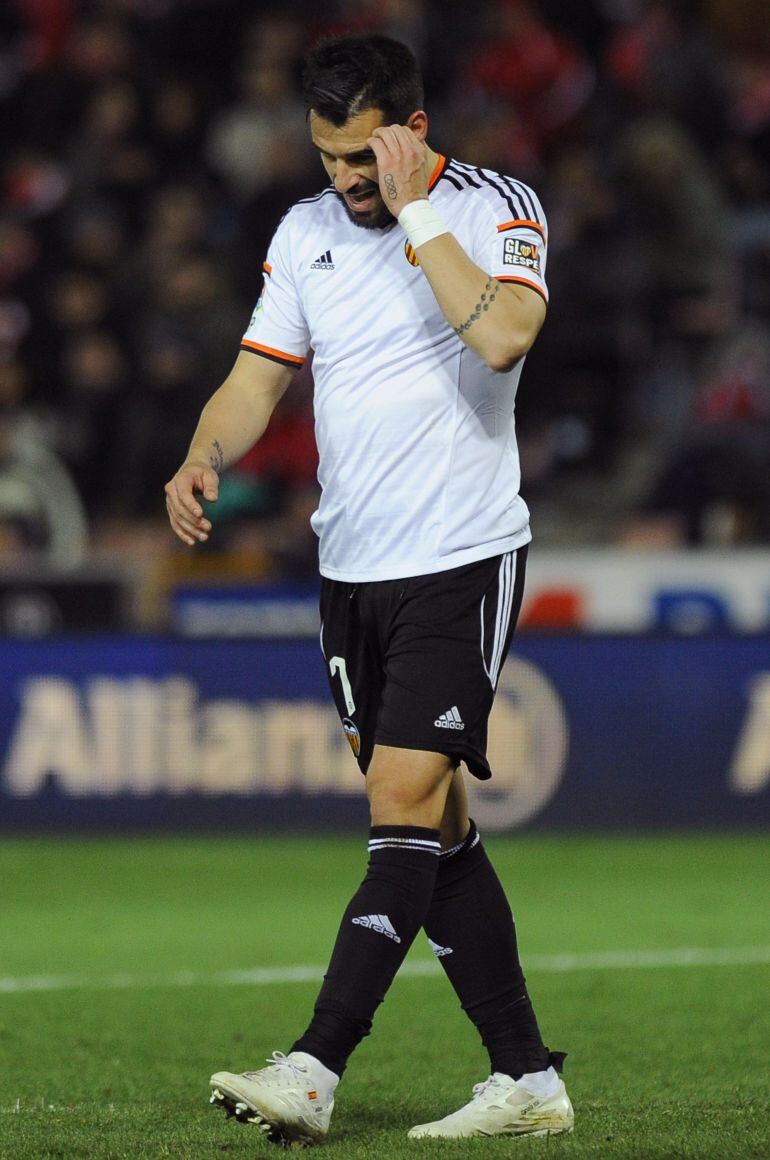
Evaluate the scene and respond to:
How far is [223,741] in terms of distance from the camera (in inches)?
376

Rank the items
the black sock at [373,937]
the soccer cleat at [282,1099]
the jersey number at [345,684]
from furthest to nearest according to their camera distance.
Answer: the jersey number at [345,684], the black sock at [373,937], the soccer cleat at [282,1099]

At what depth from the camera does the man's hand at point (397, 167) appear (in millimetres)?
3914

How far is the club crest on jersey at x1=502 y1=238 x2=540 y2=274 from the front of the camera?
398 cm

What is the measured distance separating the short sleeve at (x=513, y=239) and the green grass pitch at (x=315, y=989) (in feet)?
5.71

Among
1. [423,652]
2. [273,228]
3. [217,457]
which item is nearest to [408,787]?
[423,652]

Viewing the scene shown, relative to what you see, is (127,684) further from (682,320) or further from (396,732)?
(396,732)

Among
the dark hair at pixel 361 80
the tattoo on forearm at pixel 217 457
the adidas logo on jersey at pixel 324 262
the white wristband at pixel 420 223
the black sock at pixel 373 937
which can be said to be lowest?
the black sock at pixel 373 937

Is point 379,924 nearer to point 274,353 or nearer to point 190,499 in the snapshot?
point 190,499

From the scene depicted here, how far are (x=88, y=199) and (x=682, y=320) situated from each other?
4158mm

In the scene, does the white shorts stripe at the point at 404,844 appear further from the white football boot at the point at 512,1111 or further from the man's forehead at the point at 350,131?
the man's forehead at the point at 350,131

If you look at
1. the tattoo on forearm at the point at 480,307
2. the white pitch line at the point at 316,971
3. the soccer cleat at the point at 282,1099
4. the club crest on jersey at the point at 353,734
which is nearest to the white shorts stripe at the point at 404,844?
the club crest on jersey at the point at 353,734

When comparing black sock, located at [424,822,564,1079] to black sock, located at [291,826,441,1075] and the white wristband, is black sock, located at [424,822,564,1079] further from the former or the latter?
the white wristband

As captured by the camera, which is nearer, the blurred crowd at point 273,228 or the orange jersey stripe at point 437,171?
the orange jersey stripe at point 437,171

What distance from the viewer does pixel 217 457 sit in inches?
164
